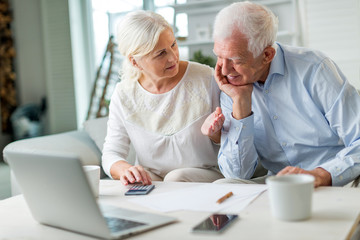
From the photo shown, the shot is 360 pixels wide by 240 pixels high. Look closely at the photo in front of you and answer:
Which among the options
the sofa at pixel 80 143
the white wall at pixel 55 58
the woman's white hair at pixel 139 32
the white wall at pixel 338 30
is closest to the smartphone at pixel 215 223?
the woman's white hair at pixel 139 32

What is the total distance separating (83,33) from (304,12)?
2.37 meters

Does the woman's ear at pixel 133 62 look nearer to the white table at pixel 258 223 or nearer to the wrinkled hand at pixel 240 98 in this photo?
the wrinkled hand at pixel 240 98

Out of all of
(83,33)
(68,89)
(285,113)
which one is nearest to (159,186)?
(285,113)

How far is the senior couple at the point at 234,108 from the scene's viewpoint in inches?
55.8

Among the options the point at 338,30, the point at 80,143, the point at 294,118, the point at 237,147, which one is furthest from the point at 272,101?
the point at 338,30

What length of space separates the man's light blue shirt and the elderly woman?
0.20m

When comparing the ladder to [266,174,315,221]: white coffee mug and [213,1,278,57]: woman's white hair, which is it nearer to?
[213,1,278,57]: woman's white hair

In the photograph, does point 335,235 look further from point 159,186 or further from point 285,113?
point 285,113

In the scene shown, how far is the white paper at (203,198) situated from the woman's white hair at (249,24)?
53 cm

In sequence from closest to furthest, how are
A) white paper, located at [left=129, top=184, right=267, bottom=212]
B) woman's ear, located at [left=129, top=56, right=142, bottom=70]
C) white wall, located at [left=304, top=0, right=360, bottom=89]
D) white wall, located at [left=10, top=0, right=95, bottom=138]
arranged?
1. white paper, located at [left=129, top=184, right=267, bottom=212]
2. woman's ear, located at [left=129, top=56, right=142, bottom=70]
3. white wall, located at [left=304, top=0, right=360, bottom=89]
4. white wall, located at [left=10, top=0, right=95, bottom=138]

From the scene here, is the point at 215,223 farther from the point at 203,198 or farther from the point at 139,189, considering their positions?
the point at 139,189

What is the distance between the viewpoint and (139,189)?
1243 mm

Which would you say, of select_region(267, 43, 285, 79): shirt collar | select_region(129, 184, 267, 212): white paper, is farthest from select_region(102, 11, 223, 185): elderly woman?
select_region(129, 184, 267, 212): white paper

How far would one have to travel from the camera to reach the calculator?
1.21 meters
